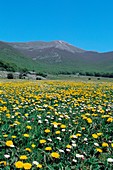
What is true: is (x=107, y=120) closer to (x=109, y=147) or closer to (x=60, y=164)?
(x=109, y=147)

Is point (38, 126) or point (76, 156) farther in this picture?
point (38, 126)

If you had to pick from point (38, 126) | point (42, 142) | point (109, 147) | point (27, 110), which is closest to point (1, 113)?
point (27, 110)

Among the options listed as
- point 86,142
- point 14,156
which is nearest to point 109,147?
point 86,142

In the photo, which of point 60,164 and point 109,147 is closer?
point 60,164

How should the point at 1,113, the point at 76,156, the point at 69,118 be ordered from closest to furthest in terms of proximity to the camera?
the point at 76,156 → the point at 69,118 → the point at 1,113

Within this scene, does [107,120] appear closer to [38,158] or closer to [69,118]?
[69,118]

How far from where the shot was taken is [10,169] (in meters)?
4.25

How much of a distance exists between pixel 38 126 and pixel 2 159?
1.91m

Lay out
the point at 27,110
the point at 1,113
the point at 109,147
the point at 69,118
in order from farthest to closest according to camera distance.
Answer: the point at 27,110 < the point at 1,113 < the point at 69,118 < the point at 109,147

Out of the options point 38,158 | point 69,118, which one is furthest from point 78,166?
point 69,118

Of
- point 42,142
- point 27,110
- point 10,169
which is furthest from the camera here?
point 27,110

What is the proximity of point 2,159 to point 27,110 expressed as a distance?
3.75m

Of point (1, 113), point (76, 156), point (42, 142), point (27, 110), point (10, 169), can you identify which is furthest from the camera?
point (27, 110)

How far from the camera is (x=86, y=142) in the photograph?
18.4 feet
